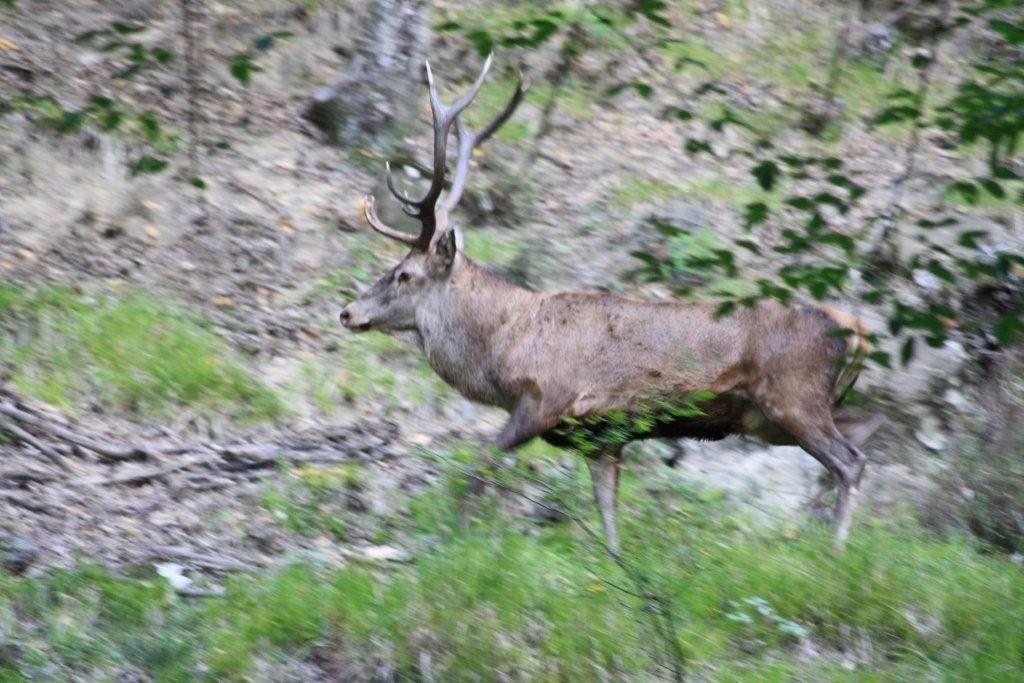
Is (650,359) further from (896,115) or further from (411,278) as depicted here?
(896,115)

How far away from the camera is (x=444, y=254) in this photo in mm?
8695

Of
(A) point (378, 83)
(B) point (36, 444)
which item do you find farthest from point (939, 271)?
(A) point (378, 83)

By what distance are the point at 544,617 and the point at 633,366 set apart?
2.42m

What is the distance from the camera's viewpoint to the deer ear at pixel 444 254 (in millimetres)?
8602

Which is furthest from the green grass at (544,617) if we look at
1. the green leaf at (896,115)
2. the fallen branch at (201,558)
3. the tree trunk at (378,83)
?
the tree trunk at (378,83)

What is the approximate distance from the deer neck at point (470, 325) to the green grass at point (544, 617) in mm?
1439

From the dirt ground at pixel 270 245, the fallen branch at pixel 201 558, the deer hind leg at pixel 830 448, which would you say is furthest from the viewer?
the deer hind leg at pixel 830 448

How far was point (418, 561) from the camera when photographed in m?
6.60

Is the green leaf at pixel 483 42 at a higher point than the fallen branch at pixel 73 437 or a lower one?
higher

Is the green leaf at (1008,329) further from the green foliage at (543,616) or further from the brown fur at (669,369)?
the brown fur at (669,369)

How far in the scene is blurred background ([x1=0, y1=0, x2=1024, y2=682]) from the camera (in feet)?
19.8

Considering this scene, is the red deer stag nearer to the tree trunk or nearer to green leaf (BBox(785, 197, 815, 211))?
green leaf (BBox(785, 197, 815, 211))

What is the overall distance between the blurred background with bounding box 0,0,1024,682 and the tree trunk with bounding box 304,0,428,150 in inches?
1.1

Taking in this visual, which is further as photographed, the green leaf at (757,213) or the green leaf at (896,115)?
the green leaf at (896,115)
